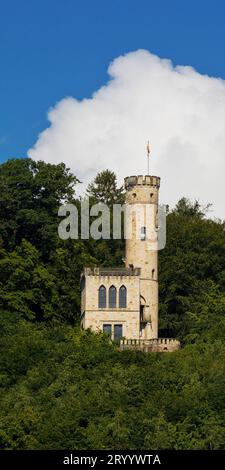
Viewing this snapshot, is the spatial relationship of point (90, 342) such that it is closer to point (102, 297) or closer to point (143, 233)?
point (102, 297)

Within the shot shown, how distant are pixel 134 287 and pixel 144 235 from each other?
3.72 metres

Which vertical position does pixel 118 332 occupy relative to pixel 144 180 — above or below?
below

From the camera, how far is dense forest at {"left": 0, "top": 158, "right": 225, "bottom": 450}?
Answer: 6419cm

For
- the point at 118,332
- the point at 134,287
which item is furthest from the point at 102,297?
the point at 118,332

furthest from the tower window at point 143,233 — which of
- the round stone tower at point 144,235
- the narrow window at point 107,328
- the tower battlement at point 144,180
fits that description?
the narrow window at point 107,328

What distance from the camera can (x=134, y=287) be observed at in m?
80.0

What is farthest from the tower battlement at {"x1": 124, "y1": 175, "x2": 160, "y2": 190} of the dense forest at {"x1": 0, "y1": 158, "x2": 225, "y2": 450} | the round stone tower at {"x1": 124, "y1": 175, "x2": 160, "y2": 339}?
the dense forest at {"x1": 0, "y1": 158, "x2": 225, "y2": 450}

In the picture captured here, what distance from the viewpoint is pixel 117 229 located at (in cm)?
9144

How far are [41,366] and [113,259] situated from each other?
58.9 ft

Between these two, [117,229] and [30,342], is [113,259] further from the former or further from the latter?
[30,342]

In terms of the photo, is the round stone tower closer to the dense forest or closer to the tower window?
the tower window

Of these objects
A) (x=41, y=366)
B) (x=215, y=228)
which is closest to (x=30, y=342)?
(x=41, y=366)

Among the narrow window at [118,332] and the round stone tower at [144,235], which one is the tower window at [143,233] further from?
the narrow window at [118,332]

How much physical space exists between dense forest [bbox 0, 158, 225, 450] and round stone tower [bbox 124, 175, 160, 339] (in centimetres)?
285
